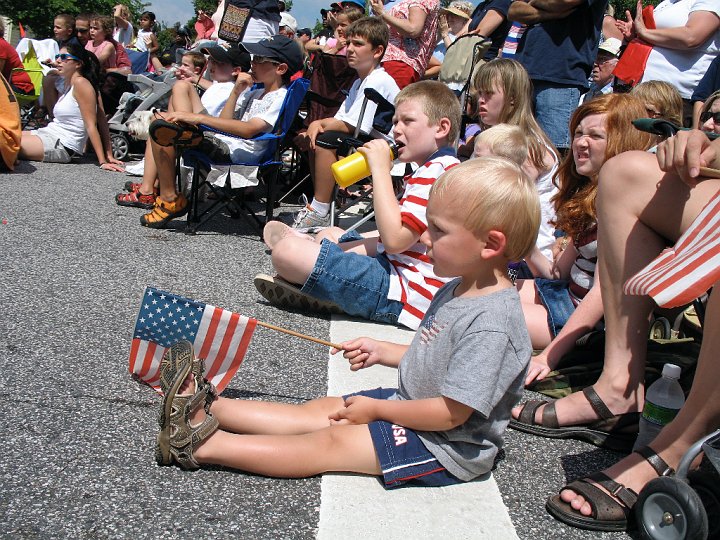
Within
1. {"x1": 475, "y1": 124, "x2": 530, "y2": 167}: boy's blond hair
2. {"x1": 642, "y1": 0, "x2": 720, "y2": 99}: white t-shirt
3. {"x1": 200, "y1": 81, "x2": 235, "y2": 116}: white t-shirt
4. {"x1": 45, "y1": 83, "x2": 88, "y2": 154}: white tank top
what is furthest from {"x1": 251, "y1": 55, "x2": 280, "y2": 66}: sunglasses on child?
{"x1": 45, "y1": 83, "x2": 88, "y2": 154}: white tank top

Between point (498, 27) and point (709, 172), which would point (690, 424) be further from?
point (498, 27)

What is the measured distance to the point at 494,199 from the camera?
1.96 m

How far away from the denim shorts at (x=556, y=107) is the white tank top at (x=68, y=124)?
5426 mm

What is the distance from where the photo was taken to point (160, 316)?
2.40 m

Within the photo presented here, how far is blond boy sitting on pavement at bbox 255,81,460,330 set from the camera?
3.40 m

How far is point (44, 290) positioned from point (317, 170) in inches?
99.1

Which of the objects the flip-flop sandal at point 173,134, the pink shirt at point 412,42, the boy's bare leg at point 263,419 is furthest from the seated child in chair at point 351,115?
the boy's bare leg at point 263,419

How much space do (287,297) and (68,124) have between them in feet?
17.8

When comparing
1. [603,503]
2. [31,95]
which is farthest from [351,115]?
[31,95]

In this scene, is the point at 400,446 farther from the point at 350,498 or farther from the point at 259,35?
the point at 259,35

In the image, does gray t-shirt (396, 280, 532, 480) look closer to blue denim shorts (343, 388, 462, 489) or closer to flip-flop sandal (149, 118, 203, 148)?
blue denim shorts (343, 388, 462, 489)

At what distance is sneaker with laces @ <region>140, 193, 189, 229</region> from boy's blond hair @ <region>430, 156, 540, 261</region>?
3611 millimetres

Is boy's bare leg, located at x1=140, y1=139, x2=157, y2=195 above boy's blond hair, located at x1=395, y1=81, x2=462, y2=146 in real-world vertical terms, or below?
below

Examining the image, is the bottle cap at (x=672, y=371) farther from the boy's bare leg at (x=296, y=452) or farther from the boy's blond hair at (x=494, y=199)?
the boy's bare leg at (x=296, y=452)
